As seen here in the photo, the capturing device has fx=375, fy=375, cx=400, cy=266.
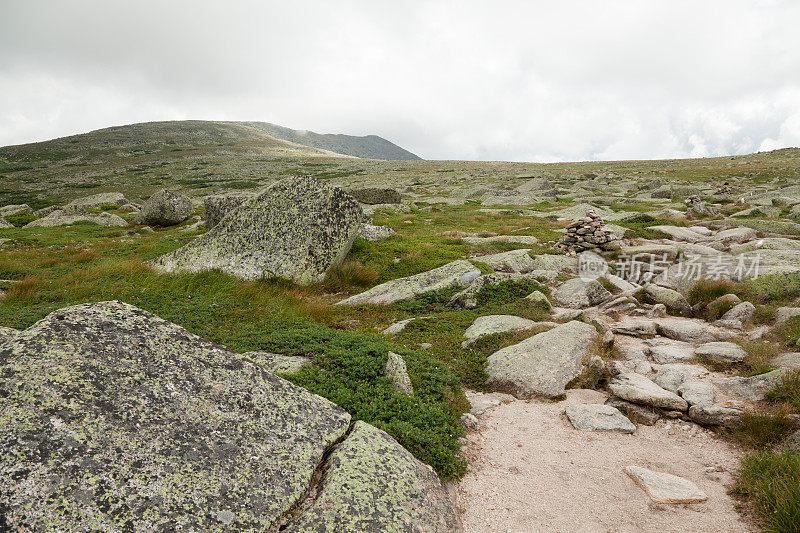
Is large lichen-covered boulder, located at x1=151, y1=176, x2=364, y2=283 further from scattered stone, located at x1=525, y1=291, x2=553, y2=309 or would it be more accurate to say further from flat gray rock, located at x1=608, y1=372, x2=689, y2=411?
flat gray rock, located at x1=608, y1=372, x2=689, y2=411

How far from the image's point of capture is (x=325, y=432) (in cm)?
493

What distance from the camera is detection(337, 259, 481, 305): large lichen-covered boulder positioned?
14.7 m

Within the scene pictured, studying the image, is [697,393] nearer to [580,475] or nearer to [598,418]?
[598,418]

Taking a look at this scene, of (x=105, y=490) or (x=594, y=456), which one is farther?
(x=594, y=456)

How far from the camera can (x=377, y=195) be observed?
48.5 metres

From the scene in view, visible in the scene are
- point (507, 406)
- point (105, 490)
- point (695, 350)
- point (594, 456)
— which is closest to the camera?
point (105, 490)

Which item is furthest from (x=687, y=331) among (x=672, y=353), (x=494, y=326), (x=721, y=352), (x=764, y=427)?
(x=494, y=326)

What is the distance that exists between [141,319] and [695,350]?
39.6 feet

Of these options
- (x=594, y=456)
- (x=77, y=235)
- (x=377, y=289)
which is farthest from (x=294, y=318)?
(x=77, y=235)

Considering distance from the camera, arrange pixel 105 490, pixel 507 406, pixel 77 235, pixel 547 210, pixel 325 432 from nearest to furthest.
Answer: pixel 105 490, pixel 325 432, pixel 507 406, pixel 77 235, pixel 547 210

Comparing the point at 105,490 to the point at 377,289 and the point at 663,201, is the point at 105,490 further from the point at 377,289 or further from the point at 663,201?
the point at 663,201

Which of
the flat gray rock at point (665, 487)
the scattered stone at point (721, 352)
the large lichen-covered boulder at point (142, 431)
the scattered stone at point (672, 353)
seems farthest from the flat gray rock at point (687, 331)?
the large lichen-covered boulder at point (142, 431)

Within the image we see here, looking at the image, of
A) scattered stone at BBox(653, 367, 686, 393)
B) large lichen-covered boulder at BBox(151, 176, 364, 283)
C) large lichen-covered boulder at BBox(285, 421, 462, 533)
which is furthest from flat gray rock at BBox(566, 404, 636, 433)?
large lichen-covered boulder at BBox(151, 176, 364, 283)

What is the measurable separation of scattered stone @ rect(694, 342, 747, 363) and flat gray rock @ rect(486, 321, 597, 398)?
246cm
